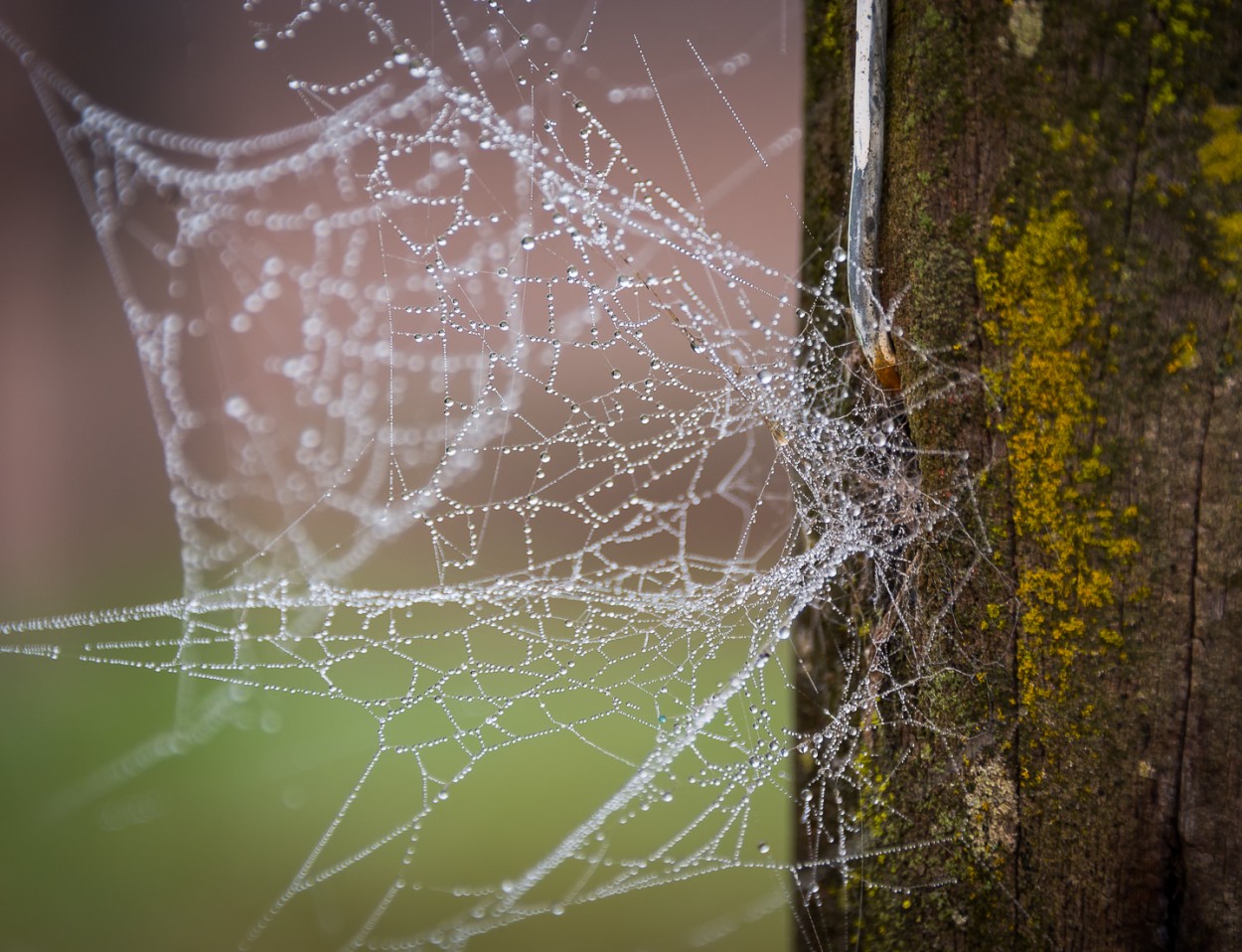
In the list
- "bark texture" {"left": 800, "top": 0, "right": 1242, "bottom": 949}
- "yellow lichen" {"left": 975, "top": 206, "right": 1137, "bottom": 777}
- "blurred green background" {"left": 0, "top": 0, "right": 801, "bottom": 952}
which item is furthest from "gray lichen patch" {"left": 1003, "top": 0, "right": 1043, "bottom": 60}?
"blurred green background" {"left": 0, "top": 0, "right": 801, "bottom": 952}

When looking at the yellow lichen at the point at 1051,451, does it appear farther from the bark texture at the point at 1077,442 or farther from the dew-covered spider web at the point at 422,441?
the dew-covered spider web at the point at 422,441

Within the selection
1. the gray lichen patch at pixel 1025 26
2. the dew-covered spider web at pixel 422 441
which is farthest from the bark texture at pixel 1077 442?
the dew-covered spider web at pixel 422 441

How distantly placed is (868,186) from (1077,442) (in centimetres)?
26

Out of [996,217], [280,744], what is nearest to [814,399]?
[996,217]

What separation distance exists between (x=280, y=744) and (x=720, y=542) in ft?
6.71

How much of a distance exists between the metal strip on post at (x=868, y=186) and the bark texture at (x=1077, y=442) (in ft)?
0.04

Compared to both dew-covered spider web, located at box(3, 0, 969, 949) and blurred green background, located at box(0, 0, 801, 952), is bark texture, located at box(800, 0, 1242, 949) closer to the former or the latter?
dew-covered spider web, located at box(3, 0, 969, 949)

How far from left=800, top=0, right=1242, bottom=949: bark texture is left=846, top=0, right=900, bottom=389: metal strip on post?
0.01 metres

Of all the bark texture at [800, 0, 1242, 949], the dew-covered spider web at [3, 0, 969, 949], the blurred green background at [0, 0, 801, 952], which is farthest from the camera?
the blurred green background at [0, 0, 801, 952]

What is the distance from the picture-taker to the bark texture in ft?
1.99

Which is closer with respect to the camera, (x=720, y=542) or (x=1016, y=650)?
(x=1016, y=650)

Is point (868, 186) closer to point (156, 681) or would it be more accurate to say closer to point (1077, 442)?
point (1077, 442)

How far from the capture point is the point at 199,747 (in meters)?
3.70

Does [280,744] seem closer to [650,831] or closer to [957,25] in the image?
[650,831]
